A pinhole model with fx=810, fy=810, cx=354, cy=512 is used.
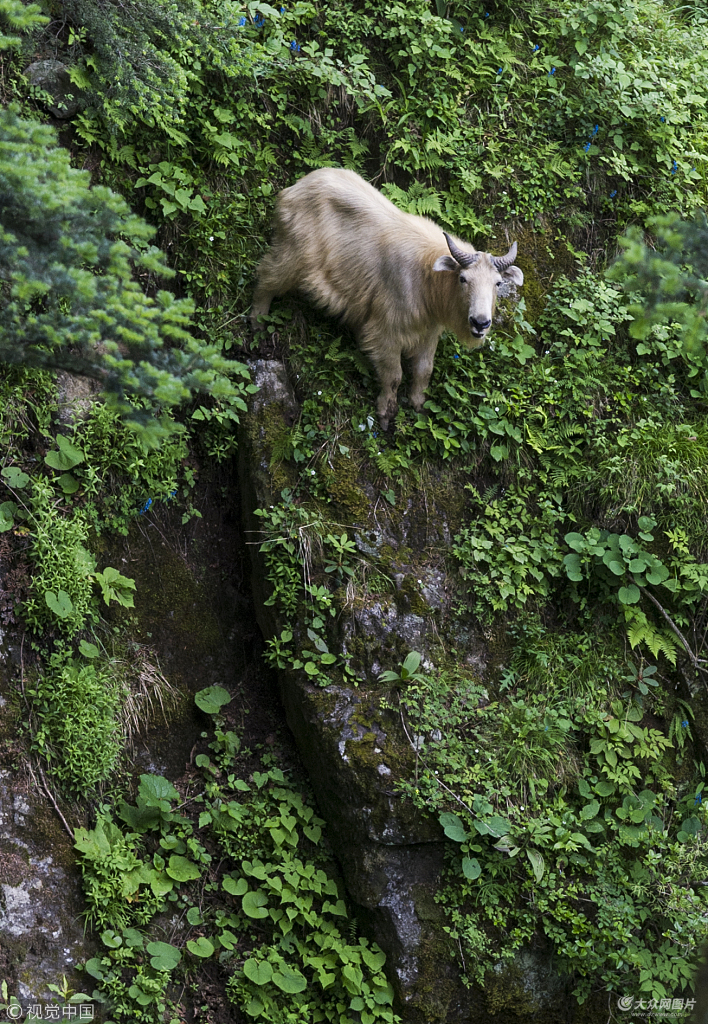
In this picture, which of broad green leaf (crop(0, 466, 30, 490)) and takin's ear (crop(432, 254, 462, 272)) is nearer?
broad green leaf (crop(0, 466, 30, 490))

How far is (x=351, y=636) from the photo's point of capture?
533 centimetres

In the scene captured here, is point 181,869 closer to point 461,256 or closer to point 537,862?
point 537,862

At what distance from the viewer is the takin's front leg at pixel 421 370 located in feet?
18.8

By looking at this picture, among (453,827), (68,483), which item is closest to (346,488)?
(68,483)

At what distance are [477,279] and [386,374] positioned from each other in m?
0.99

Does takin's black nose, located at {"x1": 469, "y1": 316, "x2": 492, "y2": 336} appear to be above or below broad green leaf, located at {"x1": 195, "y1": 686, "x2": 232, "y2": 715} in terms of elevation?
above

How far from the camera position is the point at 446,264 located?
16.8 ft

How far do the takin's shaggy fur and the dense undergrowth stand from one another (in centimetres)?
23

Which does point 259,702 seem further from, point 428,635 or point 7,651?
point 7,651

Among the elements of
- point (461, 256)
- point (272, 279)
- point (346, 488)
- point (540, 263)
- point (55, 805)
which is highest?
point (461, 256)

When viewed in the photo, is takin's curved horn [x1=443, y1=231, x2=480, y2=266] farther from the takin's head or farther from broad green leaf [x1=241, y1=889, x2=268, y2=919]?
broad green leaf [x1=241, y1=889, x2=268, y2=919]

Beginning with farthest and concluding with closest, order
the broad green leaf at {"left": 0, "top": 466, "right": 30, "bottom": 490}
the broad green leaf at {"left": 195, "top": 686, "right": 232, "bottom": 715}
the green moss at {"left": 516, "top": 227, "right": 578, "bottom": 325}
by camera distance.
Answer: the green moss at {"left": 516, "top": 227, "right": 578, "bottom": 325}
the broad green leaf at {"left": 195, "top": 686, "right": 232, "bottom": 715}
the broad green leaf at {"left": 0, "top": 466, "right": 30, "bottom": 490}

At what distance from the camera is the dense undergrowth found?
16.2 feet

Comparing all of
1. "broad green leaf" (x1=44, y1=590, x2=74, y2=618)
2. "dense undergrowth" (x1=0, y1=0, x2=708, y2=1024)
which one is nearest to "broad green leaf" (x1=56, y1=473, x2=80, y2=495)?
"dense undergrowth" (x1=0, y1=0, x2=708, y2=1024)
